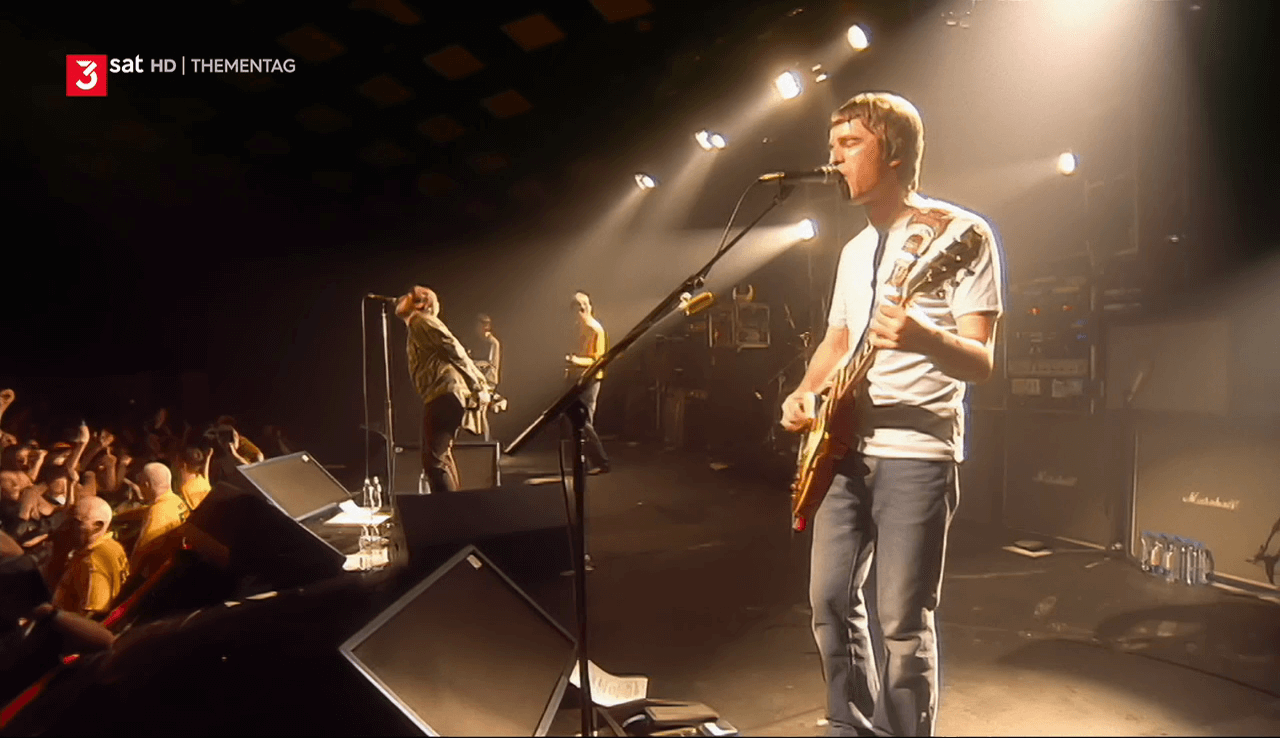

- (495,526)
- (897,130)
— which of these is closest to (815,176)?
(897,130)

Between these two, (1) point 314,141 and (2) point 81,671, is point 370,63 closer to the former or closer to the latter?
(1) point 314,141

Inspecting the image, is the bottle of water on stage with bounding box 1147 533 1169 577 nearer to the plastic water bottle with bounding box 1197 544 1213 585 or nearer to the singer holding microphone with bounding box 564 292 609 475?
the plastic water bottle with bounding box 1197 544 1213 585

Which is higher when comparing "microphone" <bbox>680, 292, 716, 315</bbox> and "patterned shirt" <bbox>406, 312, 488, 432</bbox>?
"microphone" <bbox>680, 292, 716, 315</bbox>

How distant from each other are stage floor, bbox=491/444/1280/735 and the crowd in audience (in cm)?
167

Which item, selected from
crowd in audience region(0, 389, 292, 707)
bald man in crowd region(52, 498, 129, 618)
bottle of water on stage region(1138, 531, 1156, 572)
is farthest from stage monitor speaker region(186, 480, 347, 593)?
bottle of water on stage region(1138, 531, 1156, 572)

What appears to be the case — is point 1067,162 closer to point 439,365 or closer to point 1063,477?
point 1063,477

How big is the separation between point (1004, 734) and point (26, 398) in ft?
24.9

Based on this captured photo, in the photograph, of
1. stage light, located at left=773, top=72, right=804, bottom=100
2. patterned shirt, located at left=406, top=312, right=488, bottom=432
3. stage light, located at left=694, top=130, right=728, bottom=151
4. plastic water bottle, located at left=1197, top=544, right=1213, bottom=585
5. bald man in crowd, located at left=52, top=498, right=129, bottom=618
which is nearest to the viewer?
bald man in crowd, located at left=52, top=498, right=129, bottom=618

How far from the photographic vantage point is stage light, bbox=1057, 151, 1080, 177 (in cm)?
403

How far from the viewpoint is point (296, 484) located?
15.6 ft

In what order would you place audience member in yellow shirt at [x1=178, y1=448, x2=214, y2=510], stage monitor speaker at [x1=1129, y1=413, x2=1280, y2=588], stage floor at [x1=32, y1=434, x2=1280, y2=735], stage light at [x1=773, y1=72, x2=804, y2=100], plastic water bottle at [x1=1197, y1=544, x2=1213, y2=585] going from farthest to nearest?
audience member in yellow shirt at [x1=178, y1=448, x2=214, y2=510] → stage light at [x1=773, y1=72, x2=804, y2=100] → plastic water bottle at [x1=1197, y1=544, x2=1213, y2=585] → stage monitor speaker at [x1=1129, y1=413, x2=1280, y2=588] → stage floor at [x1=32, y1=434, x2=1280, y2=735]

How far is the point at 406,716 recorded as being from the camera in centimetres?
189

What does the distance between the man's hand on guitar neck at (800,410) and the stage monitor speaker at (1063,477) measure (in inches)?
105

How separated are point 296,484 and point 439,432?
0.98 metres
